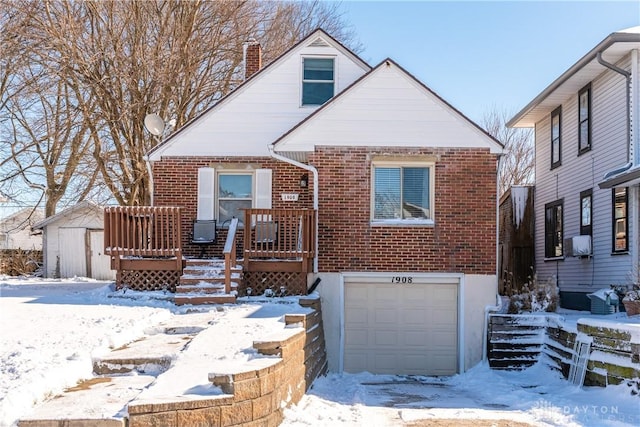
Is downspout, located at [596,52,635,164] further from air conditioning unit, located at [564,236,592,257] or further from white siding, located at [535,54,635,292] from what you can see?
air conditioning unit, located at [564,236,592,257]

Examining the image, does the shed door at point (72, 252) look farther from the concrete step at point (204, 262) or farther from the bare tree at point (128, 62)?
the concrete step at point (204, 262)

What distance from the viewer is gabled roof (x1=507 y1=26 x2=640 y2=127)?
1320cm

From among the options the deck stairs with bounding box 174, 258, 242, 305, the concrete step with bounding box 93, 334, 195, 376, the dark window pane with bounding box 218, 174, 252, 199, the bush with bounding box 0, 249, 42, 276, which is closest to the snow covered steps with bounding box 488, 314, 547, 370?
the deck stairs with bounding box 174, 258, 242, 305

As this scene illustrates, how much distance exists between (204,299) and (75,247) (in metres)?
15.6

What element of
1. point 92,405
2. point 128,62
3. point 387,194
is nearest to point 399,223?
point 387,194

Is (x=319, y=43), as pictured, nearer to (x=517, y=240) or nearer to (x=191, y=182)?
(x=191, y=182)

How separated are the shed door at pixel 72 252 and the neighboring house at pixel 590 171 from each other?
662 inches

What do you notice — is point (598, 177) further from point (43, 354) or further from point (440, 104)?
point (43, 354)

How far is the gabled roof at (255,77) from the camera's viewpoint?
14.7 meters

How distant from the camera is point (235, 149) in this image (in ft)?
48.8

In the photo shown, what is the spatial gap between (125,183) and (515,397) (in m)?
17.2

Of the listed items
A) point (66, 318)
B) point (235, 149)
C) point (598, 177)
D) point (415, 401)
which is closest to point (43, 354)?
point (66, 318)

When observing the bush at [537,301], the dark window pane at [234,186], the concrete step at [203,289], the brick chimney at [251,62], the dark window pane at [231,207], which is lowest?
the bush at [537,301]

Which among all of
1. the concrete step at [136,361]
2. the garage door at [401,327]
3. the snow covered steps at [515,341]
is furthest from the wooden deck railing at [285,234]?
the concrete step at [136,361]
